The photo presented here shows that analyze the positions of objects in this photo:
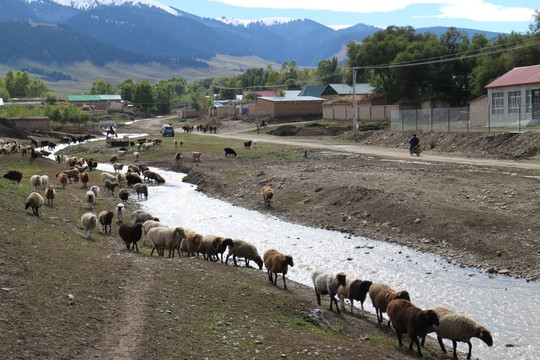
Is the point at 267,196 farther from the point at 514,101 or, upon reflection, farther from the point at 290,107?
the point at 290,107

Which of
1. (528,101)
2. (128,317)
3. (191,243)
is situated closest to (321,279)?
(128,317)

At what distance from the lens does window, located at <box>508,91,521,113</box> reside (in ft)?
169

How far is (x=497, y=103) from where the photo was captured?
54.3 metres

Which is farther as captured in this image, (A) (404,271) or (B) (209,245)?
(A) (404,271)

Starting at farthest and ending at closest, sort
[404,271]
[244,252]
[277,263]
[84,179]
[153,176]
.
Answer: [153,176] < [84,179] < [404,271] < [244,252] < [277,263]

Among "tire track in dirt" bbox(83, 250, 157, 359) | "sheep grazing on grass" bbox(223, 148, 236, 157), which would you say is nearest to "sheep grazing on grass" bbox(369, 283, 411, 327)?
"tire track in dirt" bbox(83, 250, 157, 359)

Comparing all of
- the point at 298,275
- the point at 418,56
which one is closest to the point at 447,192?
the point at 298,275

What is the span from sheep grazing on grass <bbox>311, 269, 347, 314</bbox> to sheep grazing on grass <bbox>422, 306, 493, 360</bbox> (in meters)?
2.46

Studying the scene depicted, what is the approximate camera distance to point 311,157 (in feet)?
153

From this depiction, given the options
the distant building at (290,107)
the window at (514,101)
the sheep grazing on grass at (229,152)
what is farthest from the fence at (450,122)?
the distant building at (290,107)

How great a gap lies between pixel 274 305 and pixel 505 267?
8557 mm

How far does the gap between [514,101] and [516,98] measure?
0.38 meters

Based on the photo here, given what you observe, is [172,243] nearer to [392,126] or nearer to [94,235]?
[94,235]

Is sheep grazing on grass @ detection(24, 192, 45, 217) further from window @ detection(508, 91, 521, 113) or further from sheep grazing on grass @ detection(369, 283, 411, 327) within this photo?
window @ detection(508, 91, 521, 113)
